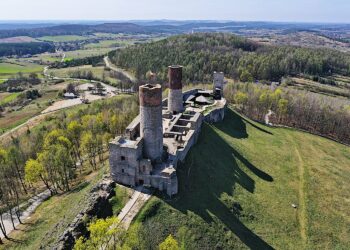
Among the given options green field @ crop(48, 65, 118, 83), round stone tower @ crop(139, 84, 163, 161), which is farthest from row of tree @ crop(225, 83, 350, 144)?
green field @ crop(48, 65, 118, 83)

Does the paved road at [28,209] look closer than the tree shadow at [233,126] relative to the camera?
Yes

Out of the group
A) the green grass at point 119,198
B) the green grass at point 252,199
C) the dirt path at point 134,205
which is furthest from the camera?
the green grass at point 119,198

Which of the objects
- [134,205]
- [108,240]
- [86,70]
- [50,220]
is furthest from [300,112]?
[86,70]

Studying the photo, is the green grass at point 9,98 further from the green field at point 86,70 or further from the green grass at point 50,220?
the green grass at point 50,220

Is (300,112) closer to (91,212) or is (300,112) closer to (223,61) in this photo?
(223,61)

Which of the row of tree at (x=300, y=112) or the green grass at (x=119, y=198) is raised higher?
the green grass at (x=119, y=198)

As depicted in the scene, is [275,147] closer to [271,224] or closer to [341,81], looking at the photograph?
[271,224]

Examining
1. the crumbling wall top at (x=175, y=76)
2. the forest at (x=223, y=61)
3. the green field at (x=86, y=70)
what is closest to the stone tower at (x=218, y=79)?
the crumbling wall top at (x=175, y=76)
